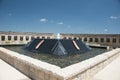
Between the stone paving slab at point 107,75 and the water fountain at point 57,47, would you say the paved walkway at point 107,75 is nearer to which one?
the stone paving slab at point 107,75

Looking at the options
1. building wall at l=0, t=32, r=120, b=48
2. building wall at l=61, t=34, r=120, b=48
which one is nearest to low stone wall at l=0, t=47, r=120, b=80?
building wall at l=0, t=32, r=120, b=48

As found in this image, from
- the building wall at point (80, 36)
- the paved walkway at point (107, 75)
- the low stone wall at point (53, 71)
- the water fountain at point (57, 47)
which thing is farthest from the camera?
the building wall at point (80, 36)

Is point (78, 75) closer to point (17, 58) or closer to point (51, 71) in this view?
point (51, 71)

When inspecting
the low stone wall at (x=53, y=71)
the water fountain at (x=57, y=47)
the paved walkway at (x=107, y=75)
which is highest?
the water fountain at (x=57, y=47)

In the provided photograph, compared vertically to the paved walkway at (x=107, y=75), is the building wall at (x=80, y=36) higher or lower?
higher

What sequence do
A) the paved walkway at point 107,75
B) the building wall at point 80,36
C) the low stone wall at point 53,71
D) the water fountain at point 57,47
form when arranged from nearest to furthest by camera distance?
the low stone wall at point 53,71
the paved walkway at point 107,75
the water fountain at point 57,47
the building wall at point 80,36

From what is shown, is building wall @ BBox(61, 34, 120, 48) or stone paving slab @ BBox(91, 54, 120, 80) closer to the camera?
stone paving slab @ BBox(91, 54, 120, 80)

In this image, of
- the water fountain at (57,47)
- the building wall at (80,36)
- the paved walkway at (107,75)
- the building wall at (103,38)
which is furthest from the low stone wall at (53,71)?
the building wall at (103,38)

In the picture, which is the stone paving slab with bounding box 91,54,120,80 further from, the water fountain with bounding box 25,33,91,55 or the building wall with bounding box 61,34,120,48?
the building wall with bounding box 61,34,120,48

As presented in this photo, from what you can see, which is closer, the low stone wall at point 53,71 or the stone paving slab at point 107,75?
the low stone wall at point 53,71

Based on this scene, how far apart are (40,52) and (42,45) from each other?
3.01 ft

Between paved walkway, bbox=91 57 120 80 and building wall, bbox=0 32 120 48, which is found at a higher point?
building wall, bbox=0 32 120 48

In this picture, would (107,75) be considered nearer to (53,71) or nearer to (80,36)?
(53,71)

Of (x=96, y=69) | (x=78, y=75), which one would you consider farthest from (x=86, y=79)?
(x=96, y=69)
